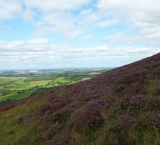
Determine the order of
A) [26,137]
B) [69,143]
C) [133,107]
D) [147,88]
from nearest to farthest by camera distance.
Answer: [69,143] < [133,107] < [26,137] < [147,88]

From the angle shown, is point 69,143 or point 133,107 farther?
point 133,107

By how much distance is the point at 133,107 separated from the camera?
858cm

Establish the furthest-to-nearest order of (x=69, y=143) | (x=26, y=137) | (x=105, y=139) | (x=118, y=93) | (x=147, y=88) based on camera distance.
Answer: (x=118, y=93)
(x=147, y=88)
(x=26, y=137)
(x=69, y=143)
(x=105, y=139)

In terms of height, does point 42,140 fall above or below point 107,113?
below

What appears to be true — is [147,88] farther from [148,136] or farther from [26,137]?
[26,137]

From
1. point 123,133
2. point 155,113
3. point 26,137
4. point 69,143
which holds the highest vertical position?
point 155,113

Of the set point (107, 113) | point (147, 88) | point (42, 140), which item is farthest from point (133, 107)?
point (42, 140)

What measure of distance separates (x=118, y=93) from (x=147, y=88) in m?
1.94

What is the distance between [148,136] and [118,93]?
20.1ft

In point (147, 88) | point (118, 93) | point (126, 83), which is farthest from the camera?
point (126, 83)

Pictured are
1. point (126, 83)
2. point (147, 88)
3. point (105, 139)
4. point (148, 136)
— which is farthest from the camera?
point (126, 83)

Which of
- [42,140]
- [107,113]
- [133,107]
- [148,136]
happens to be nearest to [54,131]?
[42,140]

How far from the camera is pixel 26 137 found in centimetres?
1008

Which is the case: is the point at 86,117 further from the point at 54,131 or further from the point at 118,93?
the point at 118,93
